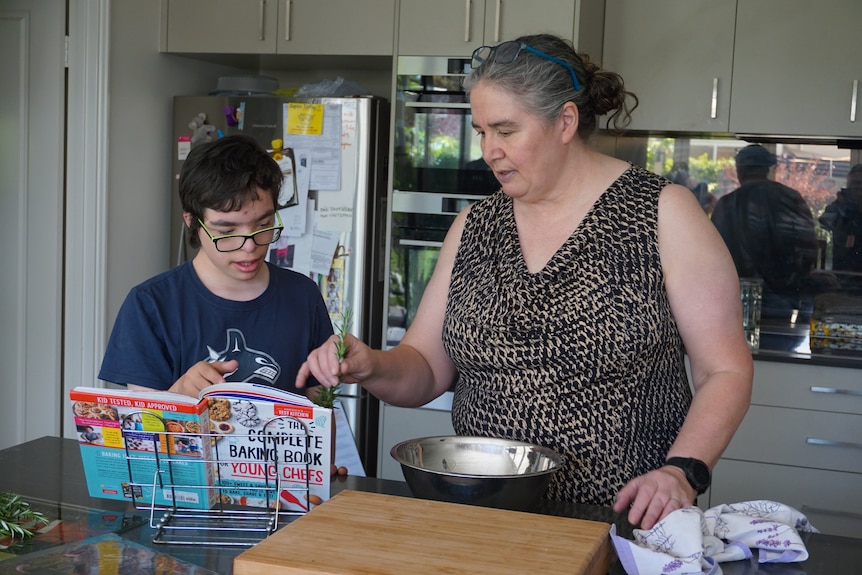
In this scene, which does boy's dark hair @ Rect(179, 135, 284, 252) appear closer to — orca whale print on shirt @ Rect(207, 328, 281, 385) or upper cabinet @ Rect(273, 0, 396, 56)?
orca whale print on shirt @ Rect(207, 328, 281, 385)

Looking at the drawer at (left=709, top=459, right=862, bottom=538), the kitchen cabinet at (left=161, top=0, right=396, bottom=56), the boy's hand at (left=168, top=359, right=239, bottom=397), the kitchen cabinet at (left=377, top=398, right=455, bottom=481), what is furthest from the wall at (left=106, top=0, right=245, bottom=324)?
the drawer at (left=709, top=459, right=862, bottom=538)

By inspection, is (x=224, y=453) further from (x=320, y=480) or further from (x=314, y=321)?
(x=314, y=321)

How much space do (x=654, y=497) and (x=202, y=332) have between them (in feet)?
2.90

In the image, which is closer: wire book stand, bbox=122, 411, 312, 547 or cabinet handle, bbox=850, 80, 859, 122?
wire book stand, bbox=122, 411, 312, 547

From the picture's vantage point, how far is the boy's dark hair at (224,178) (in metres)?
1.76

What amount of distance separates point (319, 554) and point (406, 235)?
2.29m

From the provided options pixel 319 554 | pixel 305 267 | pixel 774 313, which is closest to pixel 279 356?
pixel 319 554

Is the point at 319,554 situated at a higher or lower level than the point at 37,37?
lower

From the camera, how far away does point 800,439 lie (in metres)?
3.11

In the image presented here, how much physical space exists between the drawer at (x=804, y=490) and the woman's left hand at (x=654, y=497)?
1896 millimetres

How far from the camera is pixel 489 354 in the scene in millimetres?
1609

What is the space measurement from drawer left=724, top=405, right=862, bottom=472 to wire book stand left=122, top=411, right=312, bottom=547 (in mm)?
2143

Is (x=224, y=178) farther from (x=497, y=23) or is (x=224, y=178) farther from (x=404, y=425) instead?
(x=404, y=425)

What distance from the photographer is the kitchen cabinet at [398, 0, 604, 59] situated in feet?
10.1
